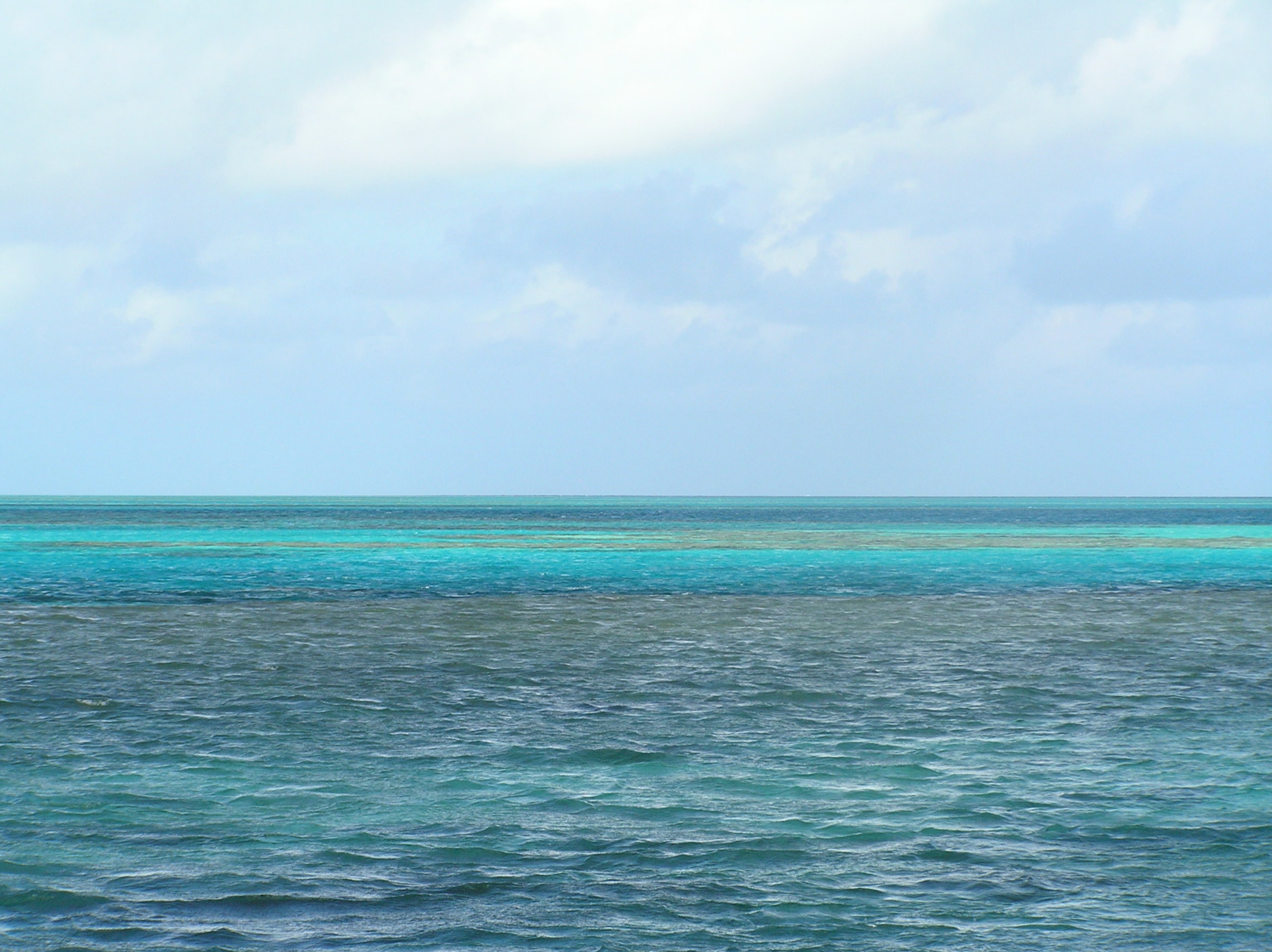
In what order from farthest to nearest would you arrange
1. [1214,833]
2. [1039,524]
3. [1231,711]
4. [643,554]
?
[1039,524] < [643,554] < [1231,711] < [1214,833]

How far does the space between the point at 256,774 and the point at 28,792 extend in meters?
2.39

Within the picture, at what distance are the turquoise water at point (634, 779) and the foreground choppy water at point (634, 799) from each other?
52mm

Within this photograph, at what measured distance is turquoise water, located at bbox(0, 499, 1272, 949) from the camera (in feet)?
32.2

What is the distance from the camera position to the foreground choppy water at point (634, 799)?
9742 mm

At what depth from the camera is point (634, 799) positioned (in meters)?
13.4

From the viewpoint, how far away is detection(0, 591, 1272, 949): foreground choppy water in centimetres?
974

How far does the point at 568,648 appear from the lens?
27062 millimetres

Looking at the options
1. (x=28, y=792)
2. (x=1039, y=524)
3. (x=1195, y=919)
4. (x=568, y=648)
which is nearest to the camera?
(x=1195, y=919)

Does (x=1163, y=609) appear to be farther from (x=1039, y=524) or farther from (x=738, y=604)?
(x=1039, y=524)

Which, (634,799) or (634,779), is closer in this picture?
(634,799)

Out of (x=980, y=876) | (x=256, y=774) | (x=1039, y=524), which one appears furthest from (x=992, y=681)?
(x=1039, y=524)

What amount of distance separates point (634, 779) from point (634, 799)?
0.94 m

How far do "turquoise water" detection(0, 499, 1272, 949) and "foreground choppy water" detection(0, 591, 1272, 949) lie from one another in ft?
0.17

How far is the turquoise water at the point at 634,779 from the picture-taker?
32.2 feet
